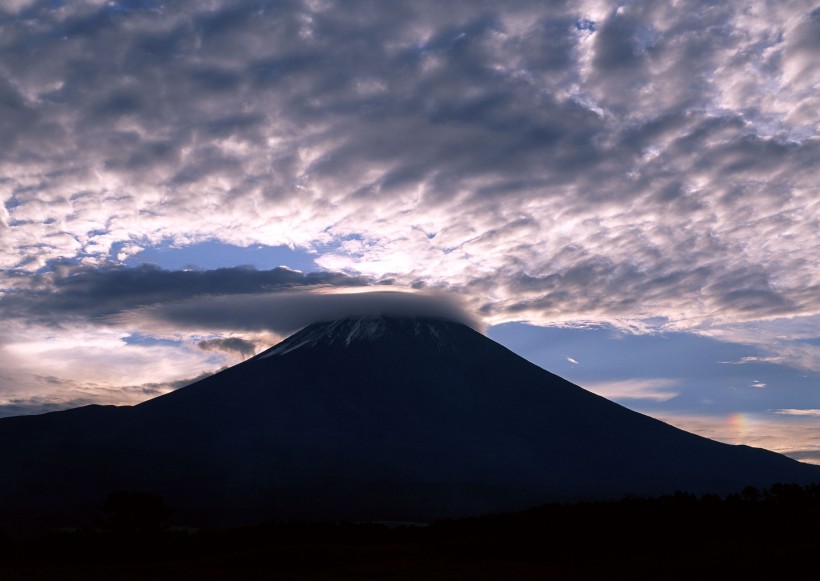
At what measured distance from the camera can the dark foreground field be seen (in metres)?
26.3

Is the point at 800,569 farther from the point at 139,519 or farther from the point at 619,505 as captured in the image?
the point at 139,519

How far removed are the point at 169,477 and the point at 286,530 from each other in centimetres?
13217

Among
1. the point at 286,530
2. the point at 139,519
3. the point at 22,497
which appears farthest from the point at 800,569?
the point at 22,497

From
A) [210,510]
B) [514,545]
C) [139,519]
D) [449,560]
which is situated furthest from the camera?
[210,510]

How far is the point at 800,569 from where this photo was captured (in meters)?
24.6

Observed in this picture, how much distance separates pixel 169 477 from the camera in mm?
164125

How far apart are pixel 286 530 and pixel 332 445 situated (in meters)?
154

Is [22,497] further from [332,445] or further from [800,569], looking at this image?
[800,569]

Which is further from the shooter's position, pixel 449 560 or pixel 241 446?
pixel 241 446

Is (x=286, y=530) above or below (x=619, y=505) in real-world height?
below

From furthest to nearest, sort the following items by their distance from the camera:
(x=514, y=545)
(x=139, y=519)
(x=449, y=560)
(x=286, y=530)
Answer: (x=139, y=519) → (x=286, y=530) → (x=514, y=545) → (x=449, y=560)

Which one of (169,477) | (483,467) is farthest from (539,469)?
(169,477)

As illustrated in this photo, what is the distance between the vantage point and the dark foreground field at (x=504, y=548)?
26.3m

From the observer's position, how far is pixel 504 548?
105 feet
